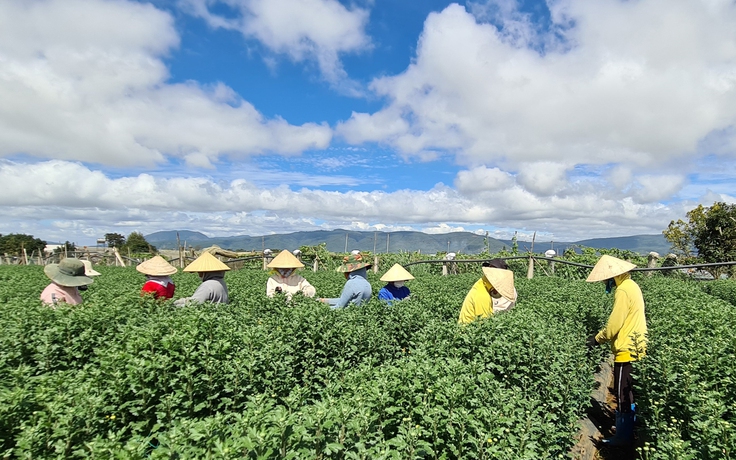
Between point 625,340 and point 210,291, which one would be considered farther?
point 210,291

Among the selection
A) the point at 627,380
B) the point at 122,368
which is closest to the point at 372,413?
the point at 122,368

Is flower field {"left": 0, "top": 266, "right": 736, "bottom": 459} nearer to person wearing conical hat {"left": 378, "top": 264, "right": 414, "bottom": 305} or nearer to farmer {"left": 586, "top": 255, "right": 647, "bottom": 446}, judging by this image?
farmer {"left": 586, "top": 255, "right": 647, "bottom": 446}

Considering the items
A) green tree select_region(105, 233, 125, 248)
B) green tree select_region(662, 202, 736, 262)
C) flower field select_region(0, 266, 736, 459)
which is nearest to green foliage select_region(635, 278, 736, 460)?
flower field select_region(0, 266, 736, 459)

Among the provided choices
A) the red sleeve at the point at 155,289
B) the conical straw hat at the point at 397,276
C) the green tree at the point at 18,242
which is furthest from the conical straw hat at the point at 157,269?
the green tree at the point at 18,242

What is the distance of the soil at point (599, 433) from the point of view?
17.2 ft

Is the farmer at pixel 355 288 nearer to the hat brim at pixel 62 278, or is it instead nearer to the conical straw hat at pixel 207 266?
the conical straw hat at pixel 207 266

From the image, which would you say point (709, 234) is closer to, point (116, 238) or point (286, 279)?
point (286, 279)

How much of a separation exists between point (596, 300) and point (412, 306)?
5.27 metres

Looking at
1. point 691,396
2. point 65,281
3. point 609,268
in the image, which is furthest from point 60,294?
point 609,268

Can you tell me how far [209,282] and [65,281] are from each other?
6.70ft

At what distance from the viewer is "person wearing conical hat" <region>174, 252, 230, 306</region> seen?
21.7ft

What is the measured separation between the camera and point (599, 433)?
5816 mm

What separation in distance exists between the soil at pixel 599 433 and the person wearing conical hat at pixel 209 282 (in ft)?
18.7

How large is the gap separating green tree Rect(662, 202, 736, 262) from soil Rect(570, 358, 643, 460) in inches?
1110
